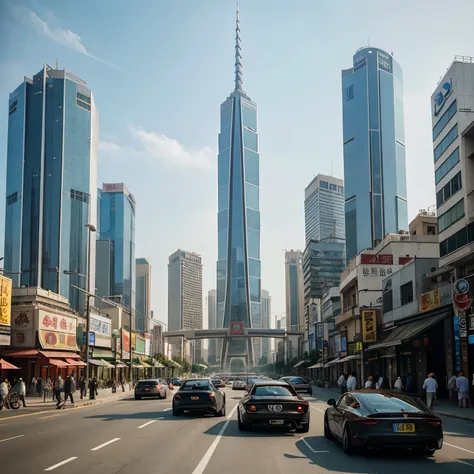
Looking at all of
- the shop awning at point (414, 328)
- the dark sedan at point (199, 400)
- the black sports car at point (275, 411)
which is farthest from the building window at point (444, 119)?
the black sports car at point (275, 411)

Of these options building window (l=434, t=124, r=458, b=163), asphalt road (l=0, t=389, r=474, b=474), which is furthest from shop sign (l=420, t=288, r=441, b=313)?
asphalt road (l=0, t=389, r=474, b=474)

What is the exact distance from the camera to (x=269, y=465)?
11734 mm

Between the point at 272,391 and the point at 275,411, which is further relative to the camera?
the point at 272,391

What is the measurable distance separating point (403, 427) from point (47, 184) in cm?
18493

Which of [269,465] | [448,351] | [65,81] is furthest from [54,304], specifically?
[65,81]

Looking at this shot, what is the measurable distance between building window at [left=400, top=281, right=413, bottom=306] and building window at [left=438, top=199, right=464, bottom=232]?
24.4 feet

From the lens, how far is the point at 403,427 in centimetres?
1238

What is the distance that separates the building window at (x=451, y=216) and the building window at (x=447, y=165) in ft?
9.17

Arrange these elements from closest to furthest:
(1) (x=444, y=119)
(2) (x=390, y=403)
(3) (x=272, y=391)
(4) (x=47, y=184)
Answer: (2) (x=390, y=403) < (3) (x=272, y=391) < (1) (x=444, y=119) < (4) (x=47, y=184)

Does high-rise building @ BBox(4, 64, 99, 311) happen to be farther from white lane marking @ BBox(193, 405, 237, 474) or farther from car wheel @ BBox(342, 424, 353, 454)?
car wheel @ BBox(342, 424, 353, 454)

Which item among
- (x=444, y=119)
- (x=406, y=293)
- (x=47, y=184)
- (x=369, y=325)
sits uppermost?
(x=47, y=184)

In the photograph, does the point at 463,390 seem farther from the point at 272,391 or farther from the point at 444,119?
the point at 444,119

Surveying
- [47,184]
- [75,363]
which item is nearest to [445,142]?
[75,363]

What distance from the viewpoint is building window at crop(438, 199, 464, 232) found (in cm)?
4100
